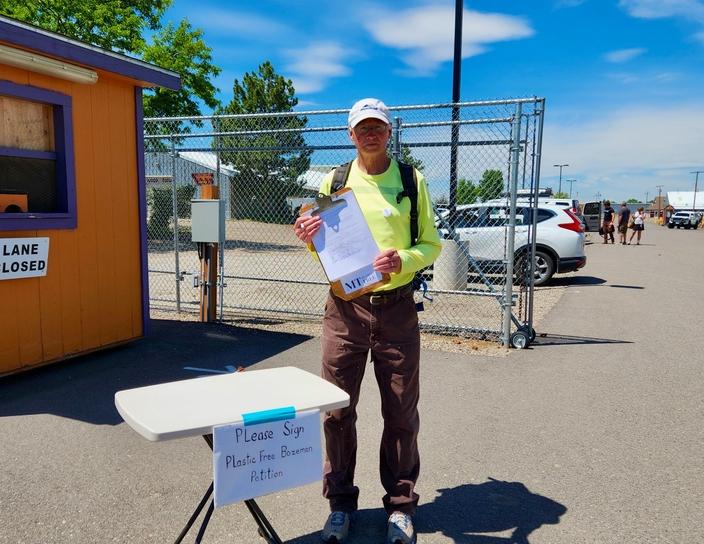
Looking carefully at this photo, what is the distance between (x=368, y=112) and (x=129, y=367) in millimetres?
4114

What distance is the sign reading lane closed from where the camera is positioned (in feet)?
Result: 15.8

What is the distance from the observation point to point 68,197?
5391 mm

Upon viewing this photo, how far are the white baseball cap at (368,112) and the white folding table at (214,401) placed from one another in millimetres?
1170

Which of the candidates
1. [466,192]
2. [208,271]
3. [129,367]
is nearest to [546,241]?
[466,192]

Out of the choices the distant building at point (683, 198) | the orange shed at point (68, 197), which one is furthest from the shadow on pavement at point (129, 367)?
the distant building at point (683, 198)

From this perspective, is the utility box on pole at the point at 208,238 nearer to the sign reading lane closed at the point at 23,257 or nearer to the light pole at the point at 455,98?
the sign reading lane closed at the point at 23,257

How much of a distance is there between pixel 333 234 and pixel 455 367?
11.5 feet

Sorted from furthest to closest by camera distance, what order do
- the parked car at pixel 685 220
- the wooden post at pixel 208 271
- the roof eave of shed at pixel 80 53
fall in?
the parked car at pixel 685 220
the wooden post at pixel 208 271
the roof eave of shed at pixel 80 53

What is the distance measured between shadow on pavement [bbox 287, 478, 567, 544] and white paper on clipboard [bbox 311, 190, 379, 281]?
1.33 m

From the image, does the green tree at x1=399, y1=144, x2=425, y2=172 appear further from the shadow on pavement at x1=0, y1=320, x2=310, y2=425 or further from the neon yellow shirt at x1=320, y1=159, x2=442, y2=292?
the neon yellow shirt at x1=320, y1=159, x2=442, y2=292

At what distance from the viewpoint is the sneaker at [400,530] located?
8.58 ft

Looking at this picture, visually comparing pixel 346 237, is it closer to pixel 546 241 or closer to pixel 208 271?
pixel 208 271

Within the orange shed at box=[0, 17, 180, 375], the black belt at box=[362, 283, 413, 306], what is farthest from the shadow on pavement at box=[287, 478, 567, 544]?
the orange shed at box=[0, 17, 180, 375]

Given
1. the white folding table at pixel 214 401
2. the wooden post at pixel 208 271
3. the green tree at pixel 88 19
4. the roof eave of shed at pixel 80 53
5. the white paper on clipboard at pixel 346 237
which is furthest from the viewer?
the green tree at pixel 88 19
